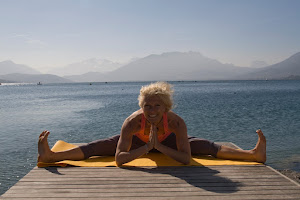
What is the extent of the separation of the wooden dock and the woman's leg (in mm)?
360

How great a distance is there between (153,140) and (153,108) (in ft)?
1.93

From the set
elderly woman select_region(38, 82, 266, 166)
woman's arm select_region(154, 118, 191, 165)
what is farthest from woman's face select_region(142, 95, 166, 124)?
woman's arm select_region(154, 118, 191, 165)

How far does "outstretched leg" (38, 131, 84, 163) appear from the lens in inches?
207

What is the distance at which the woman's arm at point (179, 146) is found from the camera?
493 centimetres

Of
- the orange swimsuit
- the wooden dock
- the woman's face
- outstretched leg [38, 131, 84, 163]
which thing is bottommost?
the wooden dock

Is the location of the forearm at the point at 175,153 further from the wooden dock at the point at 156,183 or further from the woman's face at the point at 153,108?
the woman's face at the point at 153,108

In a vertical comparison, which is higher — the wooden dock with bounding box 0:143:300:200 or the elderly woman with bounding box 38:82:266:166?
the elderly woman with bounding box 38:82:266:166

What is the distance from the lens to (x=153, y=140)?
16.2 feet

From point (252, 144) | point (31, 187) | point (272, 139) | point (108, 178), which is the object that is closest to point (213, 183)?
point (108, 178)

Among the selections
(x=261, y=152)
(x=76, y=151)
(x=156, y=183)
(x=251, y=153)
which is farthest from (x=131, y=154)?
(x=261, y=152)

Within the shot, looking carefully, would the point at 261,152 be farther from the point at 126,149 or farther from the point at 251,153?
the point at 126,149

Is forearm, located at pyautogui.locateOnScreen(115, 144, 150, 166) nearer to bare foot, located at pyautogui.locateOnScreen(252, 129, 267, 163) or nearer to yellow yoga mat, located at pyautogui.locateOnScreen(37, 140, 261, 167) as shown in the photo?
yellow yoga mat, located at pyautogui.locateOnScreen(37, 140, 261, 167)

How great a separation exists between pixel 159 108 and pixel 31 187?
7.63 ft

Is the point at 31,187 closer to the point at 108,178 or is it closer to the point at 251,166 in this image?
the point at 108,178
